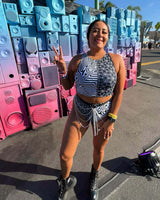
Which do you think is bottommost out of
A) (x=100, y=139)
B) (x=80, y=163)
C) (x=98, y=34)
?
(x=80, y=163)

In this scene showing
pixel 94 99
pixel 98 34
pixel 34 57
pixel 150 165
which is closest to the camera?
pixel 98 34

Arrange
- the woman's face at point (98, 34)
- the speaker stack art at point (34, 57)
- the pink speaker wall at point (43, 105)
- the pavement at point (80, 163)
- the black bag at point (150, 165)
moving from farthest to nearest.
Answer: the pink speaker wall at point (43, 105)
the speaker stack art at point (34, 57)
the black bag at point (150, 165)
the pavement at point (80, 163)
the woman's face at point (98, 34)

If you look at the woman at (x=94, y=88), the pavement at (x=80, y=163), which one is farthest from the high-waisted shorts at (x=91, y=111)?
the pavement at (x=80, y=163)

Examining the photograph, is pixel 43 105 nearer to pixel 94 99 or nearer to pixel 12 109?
pixel 12 109

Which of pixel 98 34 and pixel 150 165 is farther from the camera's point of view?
pixel 150 165

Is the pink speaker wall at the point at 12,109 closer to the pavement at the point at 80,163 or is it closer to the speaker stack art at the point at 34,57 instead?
the speaker stack art at the point at 34,57

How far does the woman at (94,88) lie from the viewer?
1195 millimetres

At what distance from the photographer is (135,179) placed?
1.78 m

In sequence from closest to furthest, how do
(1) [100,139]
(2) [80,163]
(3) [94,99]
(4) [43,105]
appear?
1. (3) [94,99]
2. (1) [100,139]
3. (2) [80,163]
4. (4) [43,105]

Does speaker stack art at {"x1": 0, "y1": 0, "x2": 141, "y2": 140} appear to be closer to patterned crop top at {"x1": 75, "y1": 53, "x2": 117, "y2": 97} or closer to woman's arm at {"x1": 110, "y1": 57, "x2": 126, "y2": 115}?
patterned crop top at {"x1": 75, "y1": 53, "x2": 117, "y2": 97}

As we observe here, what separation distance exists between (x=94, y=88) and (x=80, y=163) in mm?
1436

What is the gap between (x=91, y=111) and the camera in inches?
51.5

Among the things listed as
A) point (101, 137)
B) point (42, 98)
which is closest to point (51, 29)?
point (42, 98)

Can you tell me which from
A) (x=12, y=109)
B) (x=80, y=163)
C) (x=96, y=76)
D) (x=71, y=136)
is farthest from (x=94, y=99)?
(x=12, y=109)
